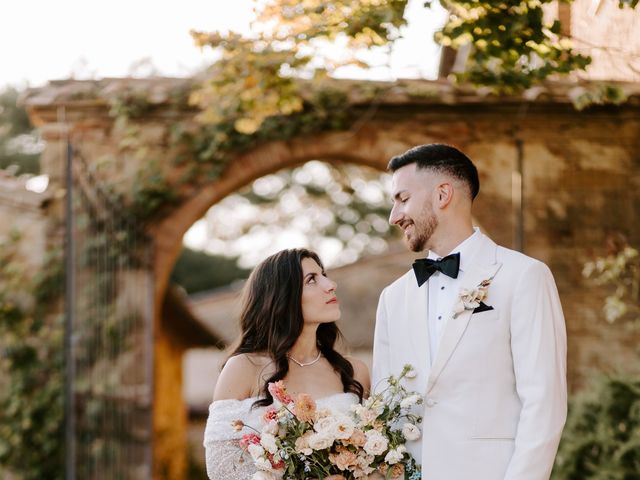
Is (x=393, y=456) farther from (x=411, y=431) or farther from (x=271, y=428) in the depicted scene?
(x=271, y=428)

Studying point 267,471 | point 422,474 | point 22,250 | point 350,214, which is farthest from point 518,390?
point 350,214

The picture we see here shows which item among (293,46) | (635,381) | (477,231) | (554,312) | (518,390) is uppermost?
(293,46)

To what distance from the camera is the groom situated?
310 centimetres

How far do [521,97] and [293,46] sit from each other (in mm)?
3134

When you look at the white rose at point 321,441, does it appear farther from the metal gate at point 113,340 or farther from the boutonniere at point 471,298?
the metal gate at point 113,340

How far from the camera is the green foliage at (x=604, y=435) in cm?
583

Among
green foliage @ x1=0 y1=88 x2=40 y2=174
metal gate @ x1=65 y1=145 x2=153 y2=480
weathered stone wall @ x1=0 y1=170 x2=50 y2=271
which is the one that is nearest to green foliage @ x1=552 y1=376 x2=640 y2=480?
metal gate @ x1=65 y1=145 x2=153 y2=480

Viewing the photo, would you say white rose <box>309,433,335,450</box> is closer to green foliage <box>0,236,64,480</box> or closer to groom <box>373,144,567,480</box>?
A: groom <box>373,144,567,480</box>

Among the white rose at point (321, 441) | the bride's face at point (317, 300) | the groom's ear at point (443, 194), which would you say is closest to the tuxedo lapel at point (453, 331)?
the groom's ear at point (443, 194)

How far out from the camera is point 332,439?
3195 millimetres

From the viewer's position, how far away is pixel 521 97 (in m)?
8.62

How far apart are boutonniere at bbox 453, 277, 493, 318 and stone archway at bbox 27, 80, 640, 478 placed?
18.1 ft

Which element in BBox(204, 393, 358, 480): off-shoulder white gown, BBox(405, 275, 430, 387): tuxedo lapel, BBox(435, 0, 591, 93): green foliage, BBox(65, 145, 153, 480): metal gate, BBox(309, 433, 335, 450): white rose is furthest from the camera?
BBox(65, 145, 153, 480): metal gate

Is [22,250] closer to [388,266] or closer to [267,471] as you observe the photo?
[267,471]
